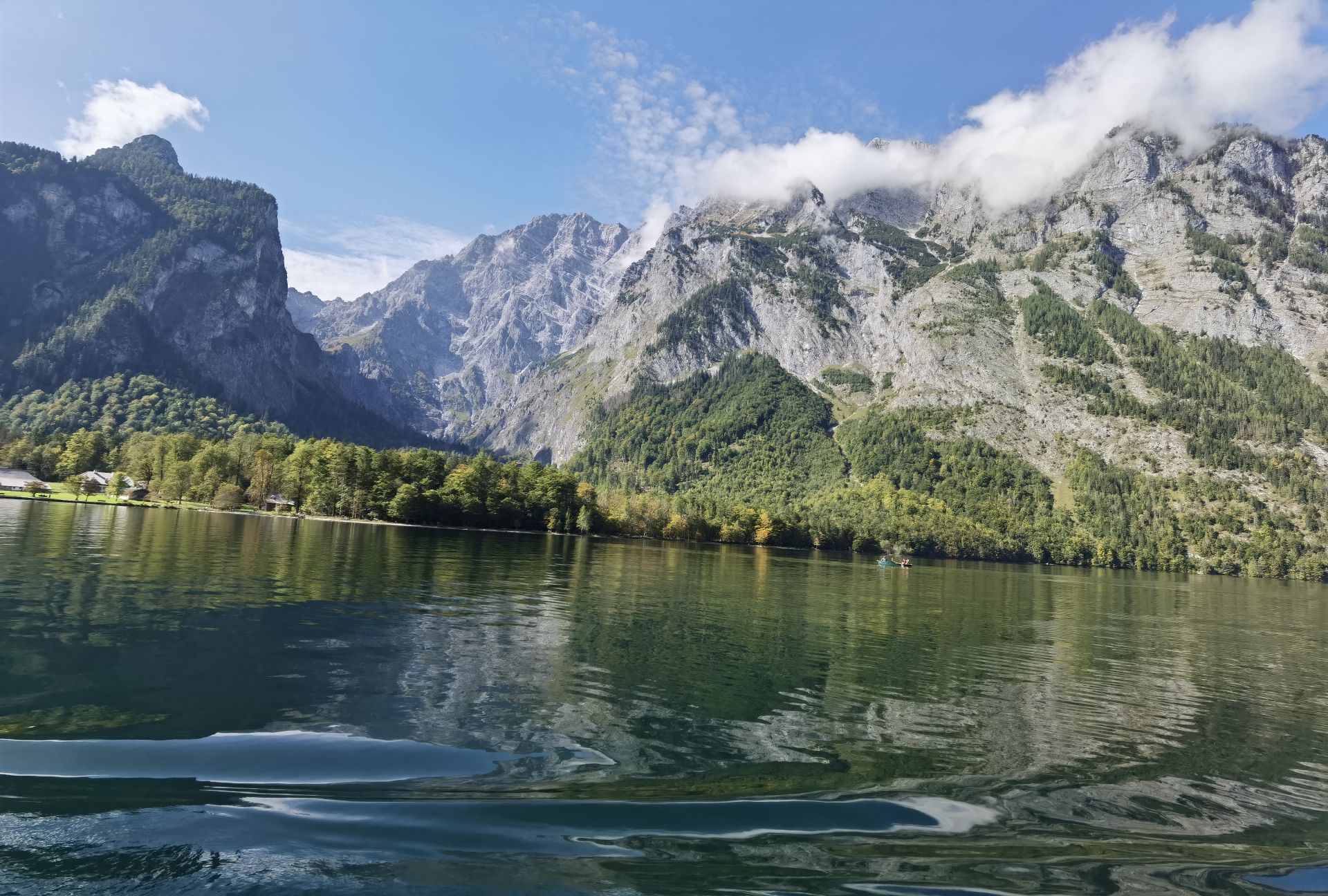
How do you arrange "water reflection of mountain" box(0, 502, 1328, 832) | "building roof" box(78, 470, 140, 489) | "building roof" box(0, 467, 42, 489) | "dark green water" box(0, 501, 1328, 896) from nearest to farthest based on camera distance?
"dark green water" box(0, 501, 1328, 896)
"water reflection of mountain" box(0, 502, 1328, 832)
"building roof" box(0, 467, 42, 489)
"building roof" box(78, 470, 140, 489)

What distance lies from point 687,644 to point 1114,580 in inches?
5977

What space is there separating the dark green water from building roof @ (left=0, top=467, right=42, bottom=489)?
15760cm

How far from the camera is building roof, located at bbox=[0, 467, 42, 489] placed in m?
155

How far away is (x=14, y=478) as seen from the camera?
159m

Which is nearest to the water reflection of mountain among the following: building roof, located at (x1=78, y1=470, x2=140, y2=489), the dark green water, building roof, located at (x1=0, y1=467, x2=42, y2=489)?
the dark green water

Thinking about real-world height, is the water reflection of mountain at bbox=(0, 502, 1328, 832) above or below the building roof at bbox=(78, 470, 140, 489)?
below

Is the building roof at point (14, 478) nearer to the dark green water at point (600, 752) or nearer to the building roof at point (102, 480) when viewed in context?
the building roof at point (102, 480)

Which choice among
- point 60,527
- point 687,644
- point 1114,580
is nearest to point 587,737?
point 687,644

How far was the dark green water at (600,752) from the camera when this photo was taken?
33.9 feet

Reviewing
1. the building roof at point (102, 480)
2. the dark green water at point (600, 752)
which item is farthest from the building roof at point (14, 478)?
the dark green water at point (600, 752)

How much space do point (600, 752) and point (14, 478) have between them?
21162cm

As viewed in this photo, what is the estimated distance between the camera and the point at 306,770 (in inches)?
527

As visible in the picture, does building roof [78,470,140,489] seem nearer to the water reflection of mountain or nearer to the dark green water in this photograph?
the water reflection of mountain

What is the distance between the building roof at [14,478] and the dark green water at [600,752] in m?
158
